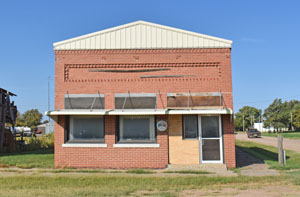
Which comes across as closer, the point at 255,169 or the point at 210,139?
the point at 255,169

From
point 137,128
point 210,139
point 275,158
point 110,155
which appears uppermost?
point 137,128

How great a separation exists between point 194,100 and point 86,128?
A: 187 inches

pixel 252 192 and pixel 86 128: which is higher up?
pixel 86 128

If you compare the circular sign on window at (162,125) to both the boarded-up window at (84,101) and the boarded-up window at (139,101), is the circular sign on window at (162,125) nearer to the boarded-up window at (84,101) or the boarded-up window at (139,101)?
the boarded-up window at (139,101)

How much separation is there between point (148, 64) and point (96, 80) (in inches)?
91.5

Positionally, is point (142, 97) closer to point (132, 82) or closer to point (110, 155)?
point (132, 82)

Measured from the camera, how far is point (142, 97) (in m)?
14.2

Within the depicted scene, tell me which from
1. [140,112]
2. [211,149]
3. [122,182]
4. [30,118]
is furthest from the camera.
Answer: [30,118]

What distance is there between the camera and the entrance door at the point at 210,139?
13.9 meters

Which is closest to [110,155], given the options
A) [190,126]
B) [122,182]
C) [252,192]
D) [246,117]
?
[122,182]

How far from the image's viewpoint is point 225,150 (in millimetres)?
13836

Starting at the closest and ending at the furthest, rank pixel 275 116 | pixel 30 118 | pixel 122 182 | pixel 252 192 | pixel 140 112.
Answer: pixel 252 192 < pixel 122 182 < pixel 140 112 < pixel 30 118 < pixel 275 116

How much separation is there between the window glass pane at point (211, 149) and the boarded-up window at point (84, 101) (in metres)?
4.64

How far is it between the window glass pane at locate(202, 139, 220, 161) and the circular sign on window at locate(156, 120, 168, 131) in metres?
1.71
